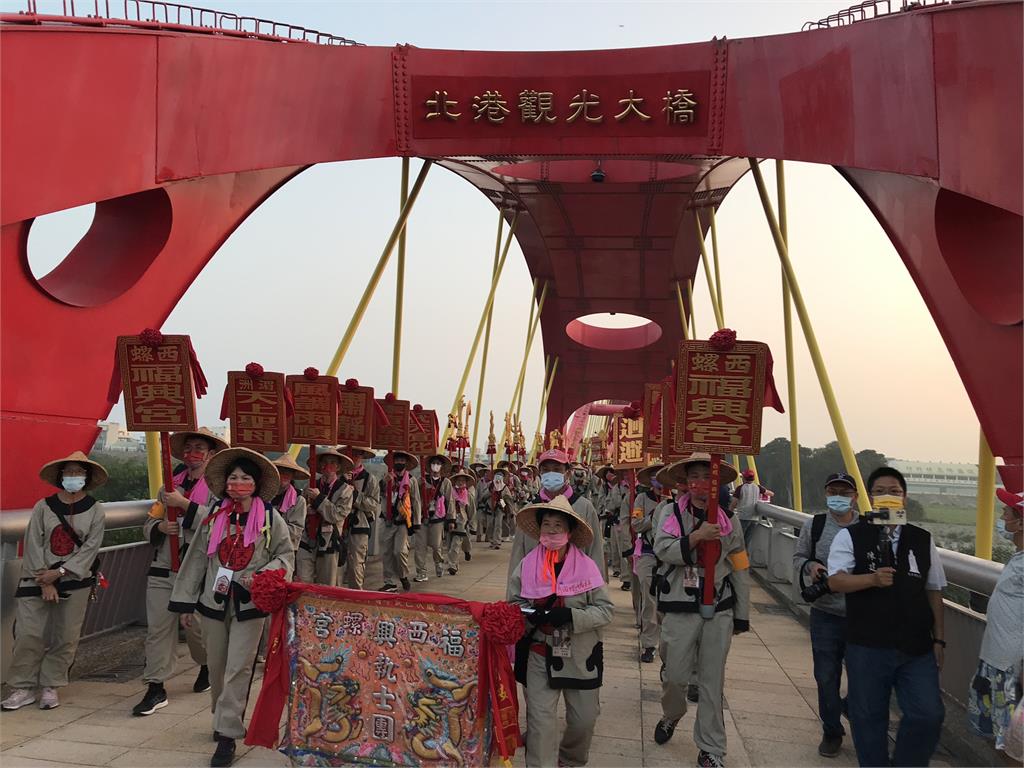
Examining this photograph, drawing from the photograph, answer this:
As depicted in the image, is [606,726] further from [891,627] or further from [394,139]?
[394,139]

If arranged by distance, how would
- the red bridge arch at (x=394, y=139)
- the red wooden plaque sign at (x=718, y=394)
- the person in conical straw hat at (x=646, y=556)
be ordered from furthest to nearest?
the red bridge arch at (x=394, y=139), the person in conical straw hat at (x=646, y=556), the red wooden plaque sign at (x=718, y=394)

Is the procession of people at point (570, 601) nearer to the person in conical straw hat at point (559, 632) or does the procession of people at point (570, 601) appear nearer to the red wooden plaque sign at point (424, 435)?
the person in conical straw hat at point (559, 632)

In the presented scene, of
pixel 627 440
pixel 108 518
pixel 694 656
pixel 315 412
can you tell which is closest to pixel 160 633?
pixel 108 518

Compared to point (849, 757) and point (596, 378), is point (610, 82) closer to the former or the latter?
point (849, 757)

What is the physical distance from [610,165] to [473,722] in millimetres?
21822

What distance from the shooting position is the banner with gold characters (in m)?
3.97

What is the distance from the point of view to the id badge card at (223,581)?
15.5ft

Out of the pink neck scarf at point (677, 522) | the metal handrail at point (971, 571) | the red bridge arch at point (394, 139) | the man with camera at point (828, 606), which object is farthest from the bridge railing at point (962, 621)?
the red bridge arch at point (394, 139)

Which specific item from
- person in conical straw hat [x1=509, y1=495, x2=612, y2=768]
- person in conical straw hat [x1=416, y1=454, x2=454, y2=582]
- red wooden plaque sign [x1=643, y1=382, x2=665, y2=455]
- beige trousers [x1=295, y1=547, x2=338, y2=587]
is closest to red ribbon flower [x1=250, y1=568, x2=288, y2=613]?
person in conical straw hat [x1=509, y1=495, x2=612, y2=768]

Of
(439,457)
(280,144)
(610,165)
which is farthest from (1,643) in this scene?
(610,165)

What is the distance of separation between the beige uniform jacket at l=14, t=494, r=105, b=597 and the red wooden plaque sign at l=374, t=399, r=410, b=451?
17.9 feet

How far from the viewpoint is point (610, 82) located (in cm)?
1318

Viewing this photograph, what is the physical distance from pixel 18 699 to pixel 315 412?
3.75m

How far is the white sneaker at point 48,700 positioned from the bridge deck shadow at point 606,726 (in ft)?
0.19
